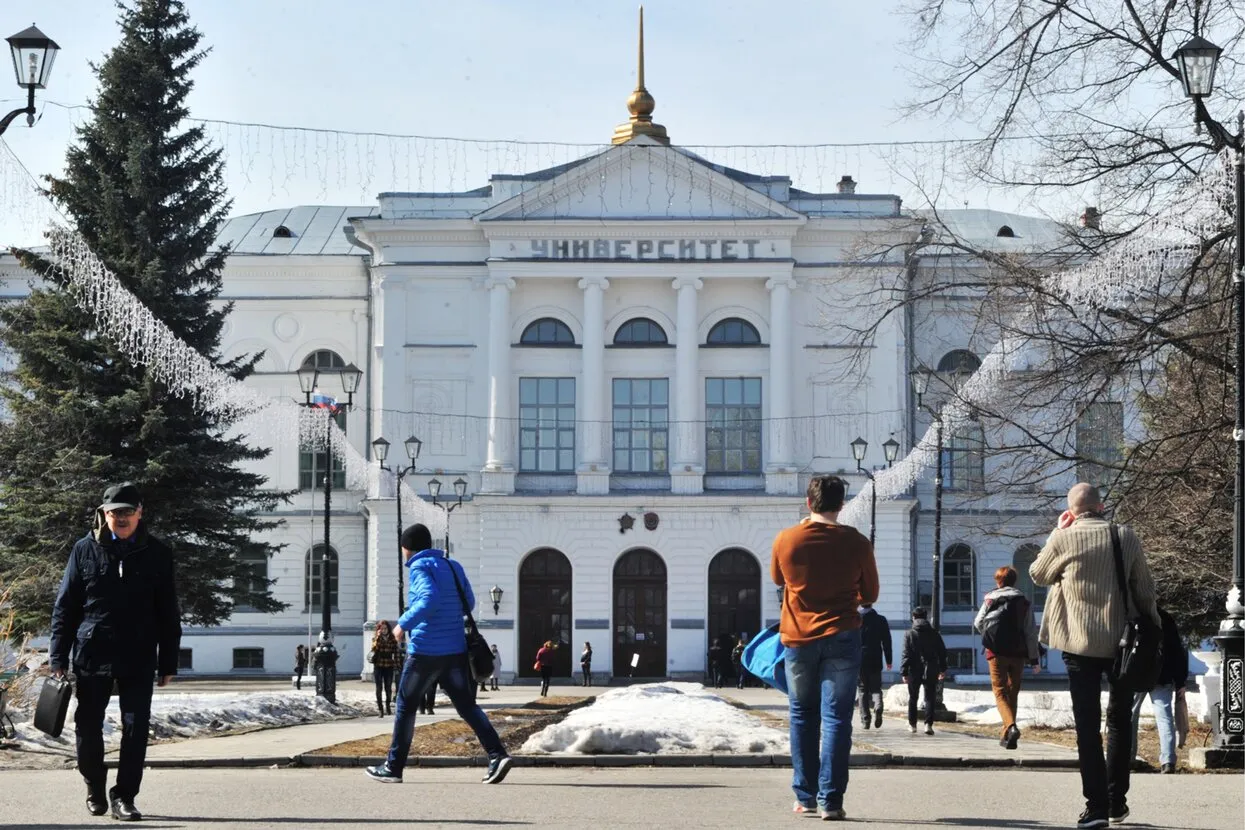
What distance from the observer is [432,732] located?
2120 cm

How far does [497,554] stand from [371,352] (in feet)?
28.0

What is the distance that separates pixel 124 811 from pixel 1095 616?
18.8 feet

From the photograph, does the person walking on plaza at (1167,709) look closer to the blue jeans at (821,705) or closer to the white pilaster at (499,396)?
the blue jeans at (821,705)

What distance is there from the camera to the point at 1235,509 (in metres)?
18.5

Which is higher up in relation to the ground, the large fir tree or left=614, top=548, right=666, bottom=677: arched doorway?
the large fir tree

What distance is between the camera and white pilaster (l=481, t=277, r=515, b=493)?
Result: 59.8m

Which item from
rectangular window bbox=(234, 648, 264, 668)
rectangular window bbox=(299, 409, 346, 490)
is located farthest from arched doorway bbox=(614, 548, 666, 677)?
rectangular window bbox=(234, 648, 264, 668)

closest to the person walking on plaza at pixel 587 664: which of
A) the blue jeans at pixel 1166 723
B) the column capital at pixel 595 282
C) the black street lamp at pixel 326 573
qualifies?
Answer: the column capital at pixel 595 282

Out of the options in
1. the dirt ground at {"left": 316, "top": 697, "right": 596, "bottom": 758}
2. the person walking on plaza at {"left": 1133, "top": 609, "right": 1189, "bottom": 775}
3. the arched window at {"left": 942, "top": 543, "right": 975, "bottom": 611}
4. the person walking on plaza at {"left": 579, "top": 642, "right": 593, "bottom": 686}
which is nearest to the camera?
the person walking on plaza at {"left": 1133, "top": 609, "right": 1189, "bottom": 775}

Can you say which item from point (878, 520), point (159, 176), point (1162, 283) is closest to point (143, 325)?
point (159, 176)

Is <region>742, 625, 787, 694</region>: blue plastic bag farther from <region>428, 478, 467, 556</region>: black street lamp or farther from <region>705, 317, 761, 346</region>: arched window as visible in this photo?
<region>705, 317, 761, 346</region>: arched window

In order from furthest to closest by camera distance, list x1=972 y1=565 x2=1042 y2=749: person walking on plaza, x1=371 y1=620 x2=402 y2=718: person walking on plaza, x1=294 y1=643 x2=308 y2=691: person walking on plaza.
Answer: x1=294 y1=643 x2=308 y2=691: person walking on plaza < x1=371 y1=620 x2=402 y2=718: person walking on plaza < x1=972 y1=565 x2=1042 y2=749: person walking on plaza

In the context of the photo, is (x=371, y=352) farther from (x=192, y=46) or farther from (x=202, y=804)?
(x=202, y=804)

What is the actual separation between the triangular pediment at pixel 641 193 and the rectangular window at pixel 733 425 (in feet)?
17.3
